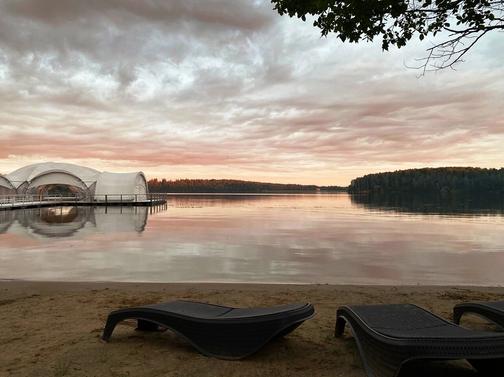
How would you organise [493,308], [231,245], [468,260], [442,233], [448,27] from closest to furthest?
[493,308]
[448,27]
[468,260]
[231,245]
[442,233]

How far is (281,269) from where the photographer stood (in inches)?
460

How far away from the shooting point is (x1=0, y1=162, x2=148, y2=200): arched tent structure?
54.8m

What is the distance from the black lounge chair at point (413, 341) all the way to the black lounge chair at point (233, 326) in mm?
668

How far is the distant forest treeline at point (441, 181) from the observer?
144 metres

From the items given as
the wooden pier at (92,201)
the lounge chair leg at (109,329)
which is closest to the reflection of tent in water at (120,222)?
the wooden pier at (92,201)

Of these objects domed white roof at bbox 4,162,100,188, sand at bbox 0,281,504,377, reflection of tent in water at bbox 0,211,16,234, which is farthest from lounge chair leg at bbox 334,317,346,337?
domed white roof at bbox 4,162,100,188

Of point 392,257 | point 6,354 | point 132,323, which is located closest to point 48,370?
point 6,354

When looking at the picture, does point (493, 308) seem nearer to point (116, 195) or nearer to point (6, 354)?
point (6, 354)

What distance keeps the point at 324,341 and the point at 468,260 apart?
423 inches

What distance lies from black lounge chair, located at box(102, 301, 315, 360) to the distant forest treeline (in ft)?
503

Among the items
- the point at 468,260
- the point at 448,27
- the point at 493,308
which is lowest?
the point at 468,260

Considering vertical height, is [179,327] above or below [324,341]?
above

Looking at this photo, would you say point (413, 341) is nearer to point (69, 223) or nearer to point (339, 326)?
point (339, 326)

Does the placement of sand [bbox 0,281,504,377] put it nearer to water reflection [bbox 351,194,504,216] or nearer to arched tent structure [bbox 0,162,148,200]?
water reflection [bbox 351,194,504,216]
